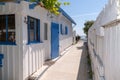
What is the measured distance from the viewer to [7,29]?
264 inches

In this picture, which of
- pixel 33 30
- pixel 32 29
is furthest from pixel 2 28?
pixel 33 30

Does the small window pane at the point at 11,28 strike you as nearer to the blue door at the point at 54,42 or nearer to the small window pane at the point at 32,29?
the small window pane at the point at 32,29

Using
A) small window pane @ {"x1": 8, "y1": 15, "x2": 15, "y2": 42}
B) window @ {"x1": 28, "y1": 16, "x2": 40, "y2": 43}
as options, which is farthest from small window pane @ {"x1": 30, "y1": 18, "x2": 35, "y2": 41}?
small window pane @ {"x1": 8, "y1": 15, "x2": 15, "y2": 42}

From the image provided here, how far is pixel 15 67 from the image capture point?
6.40 meters

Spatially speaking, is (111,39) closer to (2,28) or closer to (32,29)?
(2,28)

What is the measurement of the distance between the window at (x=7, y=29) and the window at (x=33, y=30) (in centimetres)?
93

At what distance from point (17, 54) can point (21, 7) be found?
1.62m

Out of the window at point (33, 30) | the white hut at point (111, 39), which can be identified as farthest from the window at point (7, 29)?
the white hut at point (111, 39)

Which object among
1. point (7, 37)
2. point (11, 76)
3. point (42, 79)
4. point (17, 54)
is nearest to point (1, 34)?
point (7, 37)

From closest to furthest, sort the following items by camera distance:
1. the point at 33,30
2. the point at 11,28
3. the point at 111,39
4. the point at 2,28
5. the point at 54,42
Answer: the point at 111,39, the point at 11,28, the point at 2,28, the point at 33,30, the point at 54,42

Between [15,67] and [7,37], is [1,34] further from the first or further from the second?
[15,67]

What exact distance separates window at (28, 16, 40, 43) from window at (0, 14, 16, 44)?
0.93 m

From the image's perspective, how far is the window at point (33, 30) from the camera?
24.9 feet

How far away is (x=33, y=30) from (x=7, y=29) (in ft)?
5.60
